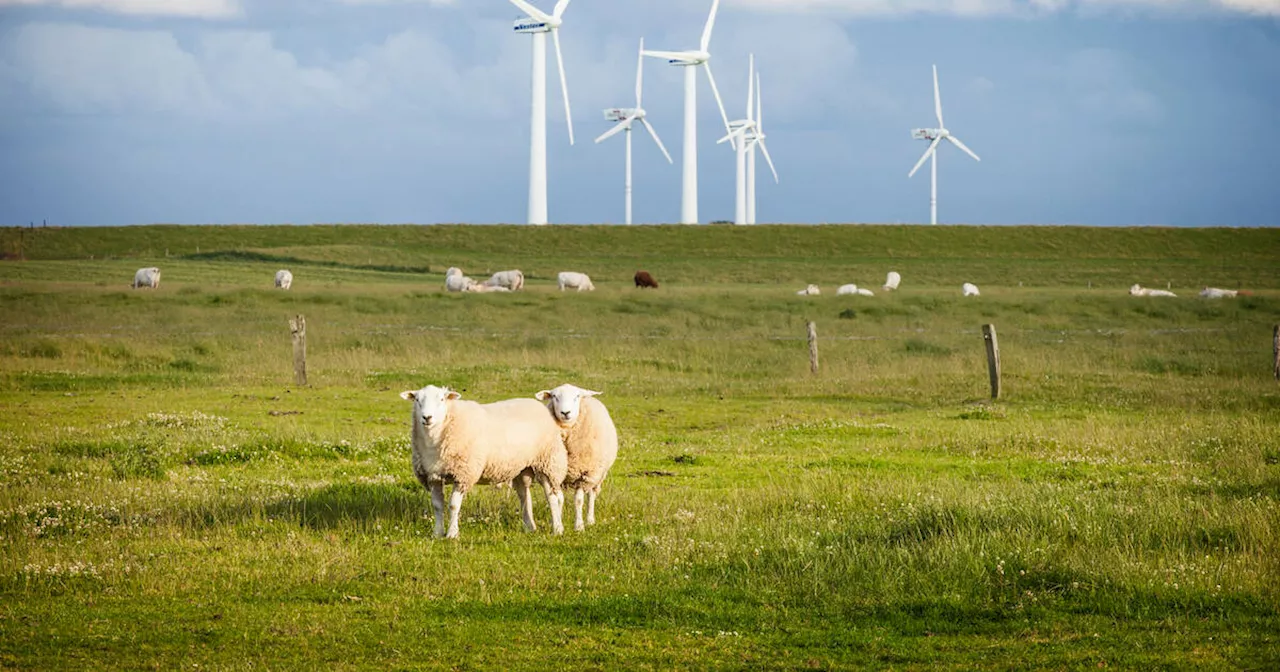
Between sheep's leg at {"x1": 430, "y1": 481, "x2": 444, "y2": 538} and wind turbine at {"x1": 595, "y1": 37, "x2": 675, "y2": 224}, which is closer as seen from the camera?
sheep's leg at {"x1": 430, "y1": 481, "x2": 444, "y2": 538}

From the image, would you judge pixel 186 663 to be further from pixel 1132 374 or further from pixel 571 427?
pixel 1132 374

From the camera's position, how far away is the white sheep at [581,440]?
12.9 m

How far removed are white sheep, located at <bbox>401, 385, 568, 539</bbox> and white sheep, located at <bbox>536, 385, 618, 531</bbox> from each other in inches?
5.6

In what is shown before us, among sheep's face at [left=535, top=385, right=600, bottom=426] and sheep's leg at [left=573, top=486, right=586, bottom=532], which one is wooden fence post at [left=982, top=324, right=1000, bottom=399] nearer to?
sheep's leg at [left=573, top=486, right=586, bottom=532]

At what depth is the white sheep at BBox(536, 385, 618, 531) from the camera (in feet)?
42.2

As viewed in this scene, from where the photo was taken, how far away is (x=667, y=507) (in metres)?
13.7

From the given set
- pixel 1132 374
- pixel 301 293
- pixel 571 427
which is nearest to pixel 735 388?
pixel 1132 374

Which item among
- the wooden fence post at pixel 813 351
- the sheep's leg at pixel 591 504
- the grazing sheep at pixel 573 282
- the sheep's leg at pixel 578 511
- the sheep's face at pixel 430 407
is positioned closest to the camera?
the sheep's face at pixel 430 407

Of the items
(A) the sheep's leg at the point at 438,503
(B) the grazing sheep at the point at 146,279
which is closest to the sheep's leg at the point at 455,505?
(A) the sheep's leg at the point at 438,503

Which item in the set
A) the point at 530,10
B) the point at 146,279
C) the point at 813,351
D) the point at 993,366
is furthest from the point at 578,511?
the point at 530,10

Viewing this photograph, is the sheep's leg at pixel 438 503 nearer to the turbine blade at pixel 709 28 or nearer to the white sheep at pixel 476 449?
the white sheep at pixel 476 449

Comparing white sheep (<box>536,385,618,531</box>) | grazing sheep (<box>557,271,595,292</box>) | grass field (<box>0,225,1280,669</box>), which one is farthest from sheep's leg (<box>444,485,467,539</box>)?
grazing sheep (<box>557,271,595,292</box>)

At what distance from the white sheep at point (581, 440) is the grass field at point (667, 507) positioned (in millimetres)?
566

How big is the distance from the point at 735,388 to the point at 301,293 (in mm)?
24998
